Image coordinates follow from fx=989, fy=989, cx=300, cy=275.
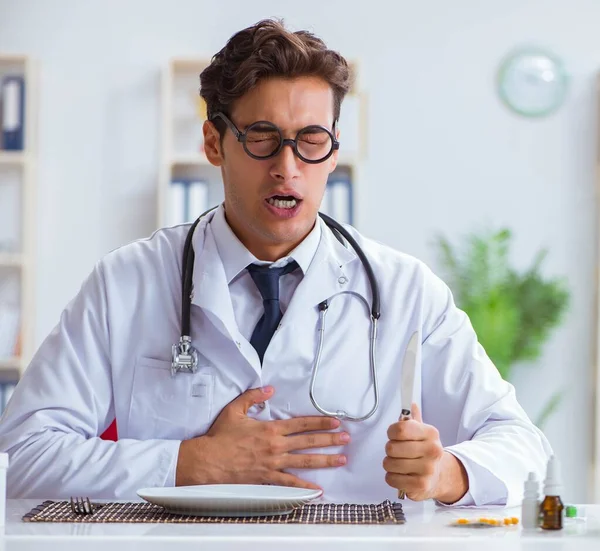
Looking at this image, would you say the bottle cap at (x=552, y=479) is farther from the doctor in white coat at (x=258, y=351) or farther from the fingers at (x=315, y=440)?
the fingers at (x=315, y=440)

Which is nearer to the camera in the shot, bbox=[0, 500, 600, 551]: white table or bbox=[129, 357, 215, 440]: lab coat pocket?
bbox=[0, 500, 600, 551]: white table

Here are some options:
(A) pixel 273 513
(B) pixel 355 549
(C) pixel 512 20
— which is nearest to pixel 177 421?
(A) pixel 273 513

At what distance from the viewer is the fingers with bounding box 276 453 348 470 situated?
1.82 m

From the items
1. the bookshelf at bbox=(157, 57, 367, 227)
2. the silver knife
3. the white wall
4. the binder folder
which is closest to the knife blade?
the silver knife

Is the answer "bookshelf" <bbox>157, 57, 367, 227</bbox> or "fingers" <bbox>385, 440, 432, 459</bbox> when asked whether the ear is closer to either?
"fingers" <bbox>385, 440, 432, 459</bbox>

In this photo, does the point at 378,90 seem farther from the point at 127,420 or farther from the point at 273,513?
the point at 273,513

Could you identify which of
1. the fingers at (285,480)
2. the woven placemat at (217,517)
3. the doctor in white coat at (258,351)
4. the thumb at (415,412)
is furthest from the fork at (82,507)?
the thumb at (415,412)

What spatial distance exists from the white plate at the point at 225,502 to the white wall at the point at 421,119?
2.97 metres

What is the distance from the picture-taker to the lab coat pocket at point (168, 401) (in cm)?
194

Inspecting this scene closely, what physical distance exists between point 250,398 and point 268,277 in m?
0.26

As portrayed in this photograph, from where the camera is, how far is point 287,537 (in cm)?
129

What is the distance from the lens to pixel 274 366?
195 cm

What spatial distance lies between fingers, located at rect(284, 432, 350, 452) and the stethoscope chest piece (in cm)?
25

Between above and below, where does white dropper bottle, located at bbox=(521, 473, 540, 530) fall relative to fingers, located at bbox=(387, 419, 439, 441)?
below
